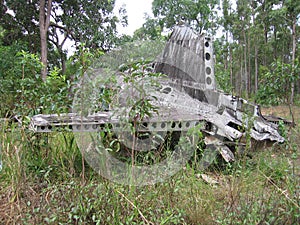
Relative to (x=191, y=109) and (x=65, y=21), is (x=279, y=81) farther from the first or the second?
(x=65, y=21)

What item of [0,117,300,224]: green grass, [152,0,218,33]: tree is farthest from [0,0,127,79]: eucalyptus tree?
[0,117,300,224]: green grass

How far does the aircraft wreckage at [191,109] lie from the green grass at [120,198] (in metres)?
0.52

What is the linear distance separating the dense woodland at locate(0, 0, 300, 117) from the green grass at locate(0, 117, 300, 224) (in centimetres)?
76

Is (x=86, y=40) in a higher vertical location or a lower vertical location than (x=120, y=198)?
higher

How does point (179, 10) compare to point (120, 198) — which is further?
point (179, 10)

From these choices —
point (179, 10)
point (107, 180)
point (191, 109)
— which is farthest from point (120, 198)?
point (179, 10)

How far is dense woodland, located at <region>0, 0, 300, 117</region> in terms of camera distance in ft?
12.3

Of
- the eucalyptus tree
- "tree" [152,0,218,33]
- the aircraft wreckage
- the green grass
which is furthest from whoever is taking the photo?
"tree" [152,0,218,33]

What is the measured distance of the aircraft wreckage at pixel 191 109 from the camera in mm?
3617

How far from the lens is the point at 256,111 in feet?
18.1

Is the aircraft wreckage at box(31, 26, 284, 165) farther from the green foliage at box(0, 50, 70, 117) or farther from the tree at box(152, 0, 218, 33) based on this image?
the tree at box(152, 0, 218, 33)

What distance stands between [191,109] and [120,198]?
2.37 m

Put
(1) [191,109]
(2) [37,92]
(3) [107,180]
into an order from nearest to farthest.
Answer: (3) [107,180]
(2) [37,92]
(1) [191,109]

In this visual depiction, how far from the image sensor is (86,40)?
7426mm
